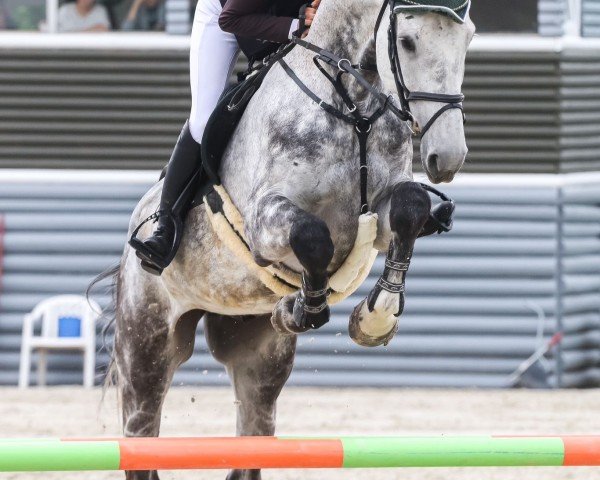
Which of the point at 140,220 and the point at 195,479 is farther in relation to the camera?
the point at 195,479

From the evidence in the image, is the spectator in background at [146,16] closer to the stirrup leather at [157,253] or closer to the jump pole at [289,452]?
the stirrup leather at [157,253]

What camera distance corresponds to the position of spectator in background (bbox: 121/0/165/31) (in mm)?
10578

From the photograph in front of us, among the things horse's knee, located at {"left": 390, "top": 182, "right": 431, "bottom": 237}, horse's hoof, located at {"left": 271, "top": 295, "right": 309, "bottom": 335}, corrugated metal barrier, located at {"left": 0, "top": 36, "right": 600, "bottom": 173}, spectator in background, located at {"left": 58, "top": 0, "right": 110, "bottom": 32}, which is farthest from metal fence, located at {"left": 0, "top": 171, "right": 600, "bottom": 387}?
horse's knee, located at {"left": 390, "top": 182, "right": 431, "bottom": 237}

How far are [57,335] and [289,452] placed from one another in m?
6.50

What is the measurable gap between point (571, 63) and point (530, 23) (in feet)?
1.53

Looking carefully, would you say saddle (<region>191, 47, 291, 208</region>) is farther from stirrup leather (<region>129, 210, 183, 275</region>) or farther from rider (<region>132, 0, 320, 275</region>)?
stirrup leather (<region>129, 210, 183, 275</region>)

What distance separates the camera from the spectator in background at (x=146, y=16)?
34.7ft

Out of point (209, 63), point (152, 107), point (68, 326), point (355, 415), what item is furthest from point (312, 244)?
point (152, 107)

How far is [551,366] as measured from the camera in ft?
34.9

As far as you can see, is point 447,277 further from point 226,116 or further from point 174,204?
point 226,116

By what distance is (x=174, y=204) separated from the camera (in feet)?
17.8

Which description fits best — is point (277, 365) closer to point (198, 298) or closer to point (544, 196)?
point (198, 298)

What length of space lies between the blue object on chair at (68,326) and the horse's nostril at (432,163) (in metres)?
6.59

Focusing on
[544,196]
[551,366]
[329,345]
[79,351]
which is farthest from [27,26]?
[551,366]
